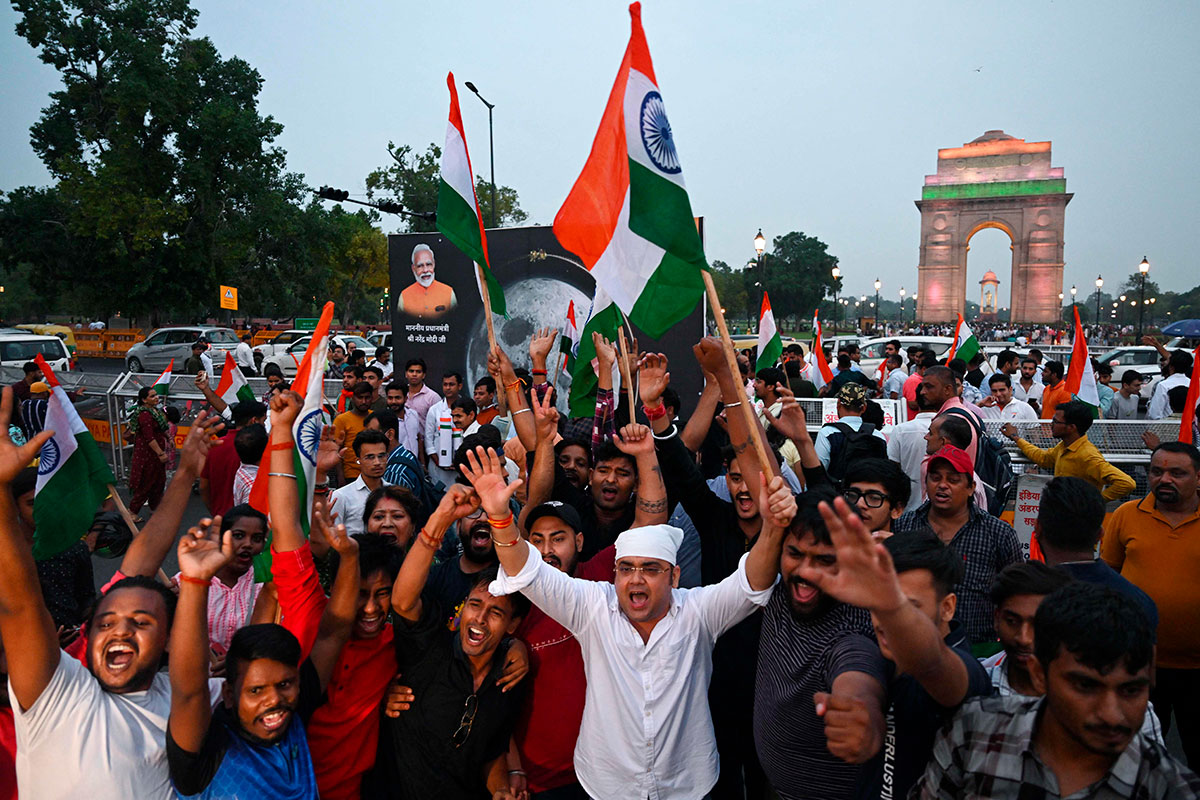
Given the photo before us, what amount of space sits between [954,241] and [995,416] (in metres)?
66.7

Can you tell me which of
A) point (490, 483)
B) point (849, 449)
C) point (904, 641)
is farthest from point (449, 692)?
point (849, 449)

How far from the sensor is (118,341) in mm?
28672

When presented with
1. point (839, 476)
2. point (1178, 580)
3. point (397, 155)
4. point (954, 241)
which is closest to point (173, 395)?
point (839, 476)

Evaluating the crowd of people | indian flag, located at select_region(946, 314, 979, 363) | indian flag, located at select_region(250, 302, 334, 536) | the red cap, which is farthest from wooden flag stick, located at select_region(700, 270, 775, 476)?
indian flag, located at select_region(946, 314, 979, 363)

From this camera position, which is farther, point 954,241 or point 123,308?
point 954,241

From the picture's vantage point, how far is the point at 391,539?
12.4 ft

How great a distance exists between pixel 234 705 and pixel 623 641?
4.19 ft

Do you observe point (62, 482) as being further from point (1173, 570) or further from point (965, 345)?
point (965, 345)

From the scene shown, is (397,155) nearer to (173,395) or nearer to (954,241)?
(173,395)

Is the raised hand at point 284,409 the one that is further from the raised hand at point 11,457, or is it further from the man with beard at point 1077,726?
the man with beard at point 1077,726

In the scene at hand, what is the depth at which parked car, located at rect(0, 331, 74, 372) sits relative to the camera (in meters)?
19.0

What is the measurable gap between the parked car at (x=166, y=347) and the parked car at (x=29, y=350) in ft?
12.2

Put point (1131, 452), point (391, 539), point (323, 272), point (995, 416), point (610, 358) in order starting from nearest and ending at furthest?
1. point (391, 539)
2. point (610, 358)
3. point (1131, 452)
4. point (995, 416)
5. point (323, 272)

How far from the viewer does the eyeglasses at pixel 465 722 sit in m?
2.76
